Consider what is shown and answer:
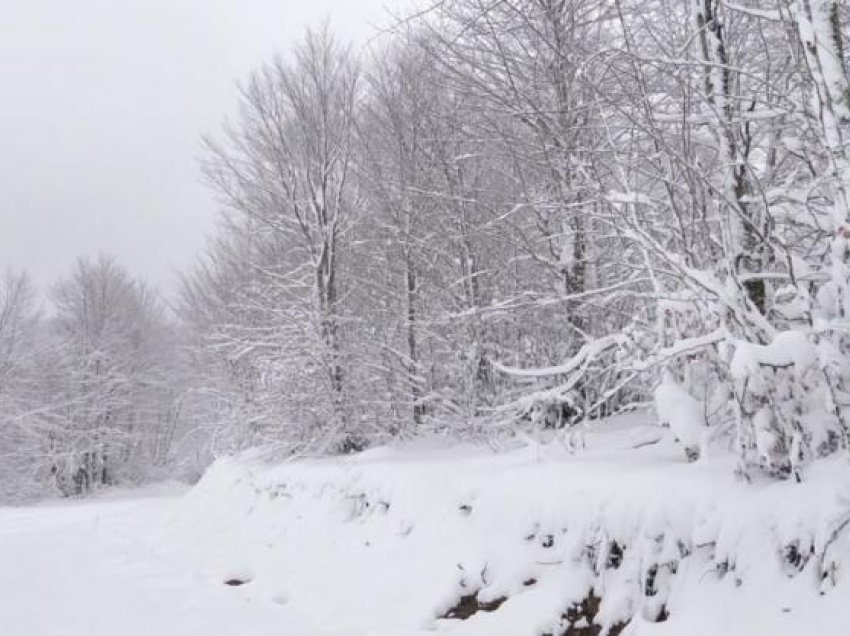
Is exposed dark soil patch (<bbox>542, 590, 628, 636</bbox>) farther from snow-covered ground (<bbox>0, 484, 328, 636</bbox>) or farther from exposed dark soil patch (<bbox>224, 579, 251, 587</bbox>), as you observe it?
exposed dark soil patch (<bbox>224, 579, 251, 587</bbox>)

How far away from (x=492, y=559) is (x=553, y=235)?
10.6ft

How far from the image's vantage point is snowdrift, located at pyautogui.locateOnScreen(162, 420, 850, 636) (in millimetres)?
3379

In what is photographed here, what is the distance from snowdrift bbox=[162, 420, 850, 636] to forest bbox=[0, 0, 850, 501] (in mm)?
373

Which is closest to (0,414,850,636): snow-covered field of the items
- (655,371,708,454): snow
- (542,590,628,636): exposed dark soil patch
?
(542,590,628,636): exposed dark soil patch

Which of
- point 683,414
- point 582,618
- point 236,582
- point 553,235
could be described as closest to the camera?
point 582,618

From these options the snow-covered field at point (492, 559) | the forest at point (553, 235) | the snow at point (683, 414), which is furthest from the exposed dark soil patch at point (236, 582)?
the snow at point (683, 414)

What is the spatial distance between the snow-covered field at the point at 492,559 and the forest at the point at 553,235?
411 mm

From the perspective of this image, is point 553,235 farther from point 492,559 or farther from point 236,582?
point 236,582

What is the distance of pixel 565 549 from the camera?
467cm

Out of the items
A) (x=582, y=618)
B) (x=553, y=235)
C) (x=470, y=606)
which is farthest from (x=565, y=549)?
(x=553, y=235)

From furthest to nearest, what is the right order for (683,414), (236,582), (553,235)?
(236,582), (553,235), (683,414)

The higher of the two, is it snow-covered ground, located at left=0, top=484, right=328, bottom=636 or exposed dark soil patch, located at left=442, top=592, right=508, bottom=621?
exposed dark soil patch, located at left=442, top=592, right=508, bottom=621

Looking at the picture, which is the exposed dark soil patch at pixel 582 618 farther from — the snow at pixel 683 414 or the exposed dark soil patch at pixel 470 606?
the snow at pixel 683 414

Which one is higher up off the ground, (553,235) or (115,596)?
(553,235)
